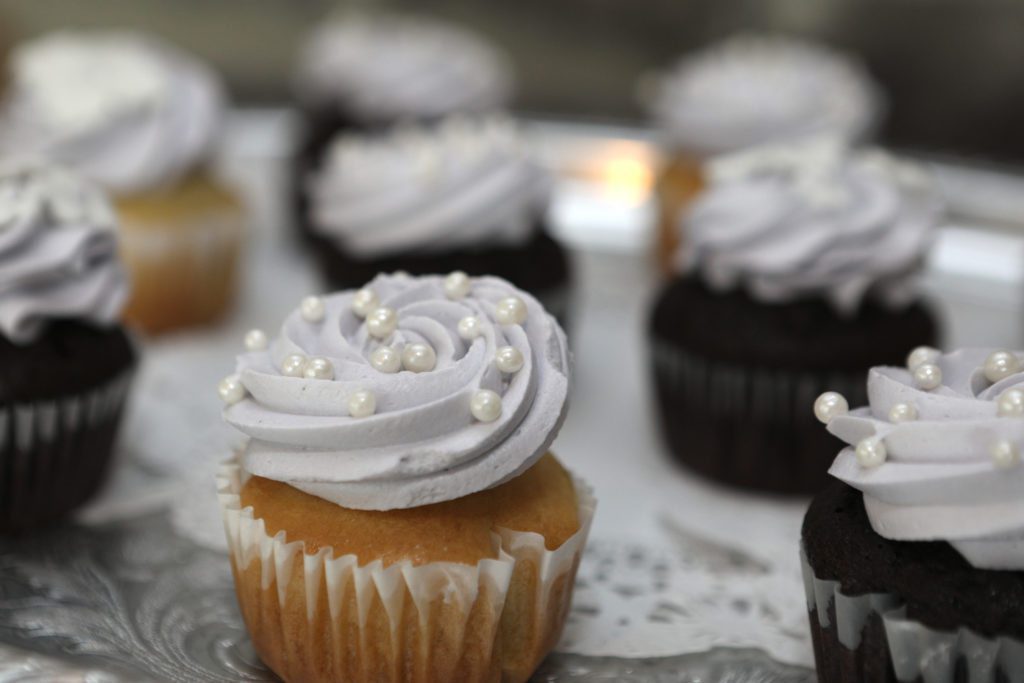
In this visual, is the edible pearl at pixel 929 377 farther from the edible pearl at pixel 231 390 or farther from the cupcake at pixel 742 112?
the cupcake at pixel 742 112

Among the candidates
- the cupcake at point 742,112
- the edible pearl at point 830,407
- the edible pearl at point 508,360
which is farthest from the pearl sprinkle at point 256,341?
the cupcake at point 742,112

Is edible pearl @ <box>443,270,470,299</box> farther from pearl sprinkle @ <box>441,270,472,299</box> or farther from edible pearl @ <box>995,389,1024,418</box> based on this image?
edible pearl @ <box>995,389,1024,418</box>

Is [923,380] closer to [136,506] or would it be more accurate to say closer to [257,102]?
[136,506]

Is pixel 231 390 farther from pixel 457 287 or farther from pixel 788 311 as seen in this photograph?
pixel 788 311

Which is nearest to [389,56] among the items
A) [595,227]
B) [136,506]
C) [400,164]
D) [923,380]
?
[595,227]

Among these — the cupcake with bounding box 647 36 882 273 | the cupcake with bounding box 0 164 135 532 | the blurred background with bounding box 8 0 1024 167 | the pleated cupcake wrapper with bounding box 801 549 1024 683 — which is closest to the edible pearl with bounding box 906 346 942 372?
the pleated cupcake wrapper with bounding box 801 549 1024 683

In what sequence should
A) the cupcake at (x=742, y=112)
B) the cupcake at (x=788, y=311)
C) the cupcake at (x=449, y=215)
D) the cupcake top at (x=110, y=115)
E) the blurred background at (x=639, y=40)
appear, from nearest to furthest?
the cupcake at (x=788, y=311), the cupcake at (x=449, y=215), the cupcake top at (x=110, y=115), the cupcake at (x=742, y=112), the blurred background at (x=639, y=40)
